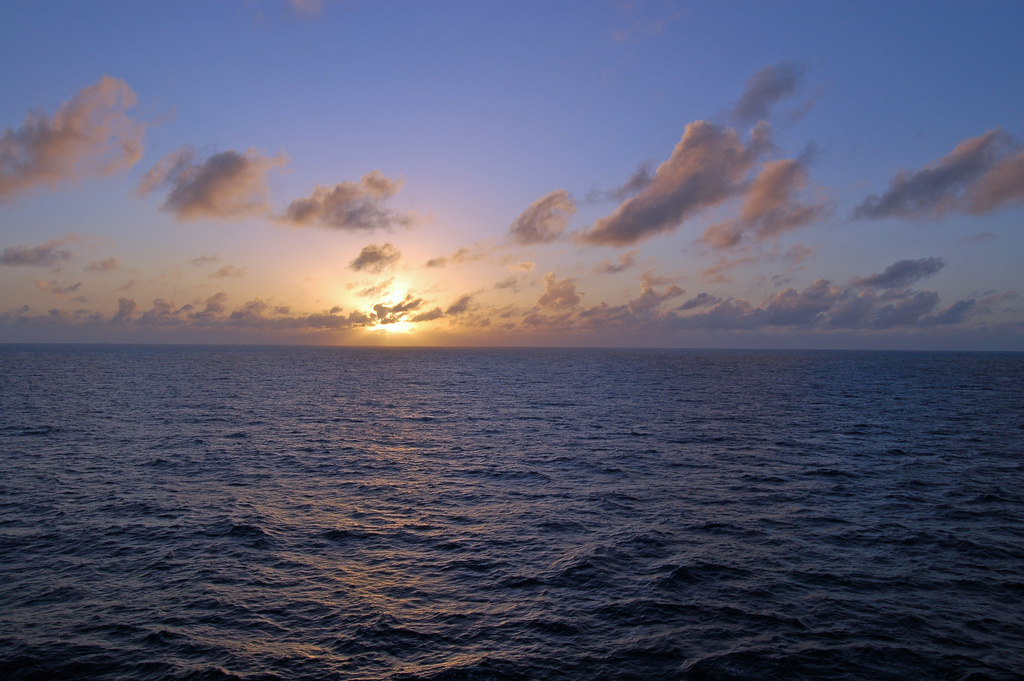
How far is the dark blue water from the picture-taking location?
53.7 ft

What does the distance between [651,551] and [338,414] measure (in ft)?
178

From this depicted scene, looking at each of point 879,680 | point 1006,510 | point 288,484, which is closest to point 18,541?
point 288,484

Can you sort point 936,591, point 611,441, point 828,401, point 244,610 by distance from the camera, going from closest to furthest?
1. point 244,610
2. point 936,591
3. point 611,441
4. point 828,401

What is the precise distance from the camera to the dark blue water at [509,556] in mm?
16359

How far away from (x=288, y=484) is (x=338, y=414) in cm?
3612

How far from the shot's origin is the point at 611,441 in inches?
1977

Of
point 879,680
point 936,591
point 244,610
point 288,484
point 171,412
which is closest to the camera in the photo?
point 879,680

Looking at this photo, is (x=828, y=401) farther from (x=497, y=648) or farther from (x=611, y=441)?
(x=497, y=648)

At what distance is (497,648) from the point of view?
1672 centimetres

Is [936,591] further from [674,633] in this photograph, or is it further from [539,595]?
[539,595]

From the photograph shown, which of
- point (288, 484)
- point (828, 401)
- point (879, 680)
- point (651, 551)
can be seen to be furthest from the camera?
point (828, 401)

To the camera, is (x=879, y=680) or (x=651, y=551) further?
(x=651, y=551)

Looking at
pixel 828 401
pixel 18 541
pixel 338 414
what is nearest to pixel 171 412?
pixel 338 414

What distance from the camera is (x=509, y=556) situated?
23.7 m
